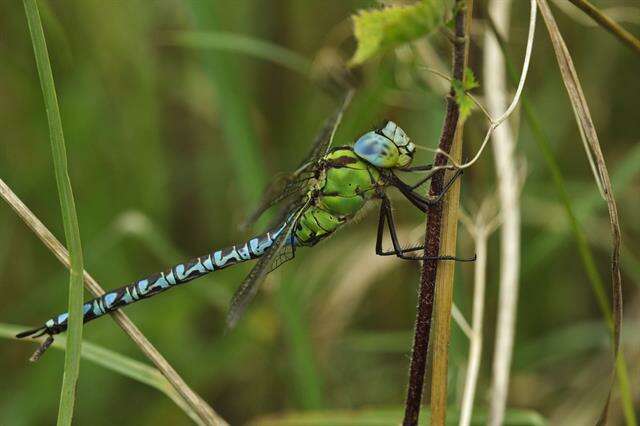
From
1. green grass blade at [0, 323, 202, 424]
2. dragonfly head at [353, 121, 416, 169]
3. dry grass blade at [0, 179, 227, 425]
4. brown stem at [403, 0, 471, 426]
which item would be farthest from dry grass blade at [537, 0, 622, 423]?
green grass blade at [0, 323, 202, 424]

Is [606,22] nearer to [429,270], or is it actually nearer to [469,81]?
[469,81]

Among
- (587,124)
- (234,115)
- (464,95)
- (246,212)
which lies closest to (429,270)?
(464,95)

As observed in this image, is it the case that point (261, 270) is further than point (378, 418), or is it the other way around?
point (378, 418)

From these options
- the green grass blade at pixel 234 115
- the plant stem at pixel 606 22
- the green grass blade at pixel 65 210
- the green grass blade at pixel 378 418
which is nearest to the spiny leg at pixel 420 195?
the plant stem at pixel 606 22

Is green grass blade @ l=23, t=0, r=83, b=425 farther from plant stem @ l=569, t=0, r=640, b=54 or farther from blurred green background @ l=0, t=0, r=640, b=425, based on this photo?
blurred green background @ l=0, t=0, r=640, b=425

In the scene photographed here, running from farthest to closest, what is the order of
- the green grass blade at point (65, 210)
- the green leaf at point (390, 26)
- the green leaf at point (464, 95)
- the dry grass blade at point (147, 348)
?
the dry grass blade at point (147, 348), the green grass blade at point (65, 210), the green leaf at point (464, 95), the green leaf at point (390, 26)

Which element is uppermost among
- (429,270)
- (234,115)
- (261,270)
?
(234,115)

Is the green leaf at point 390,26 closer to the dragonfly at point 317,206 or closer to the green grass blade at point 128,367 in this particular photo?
the dragonfly at point 317,206

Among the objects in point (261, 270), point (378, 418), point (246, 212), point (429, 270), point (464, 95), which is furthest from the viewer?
point (246, 212)
